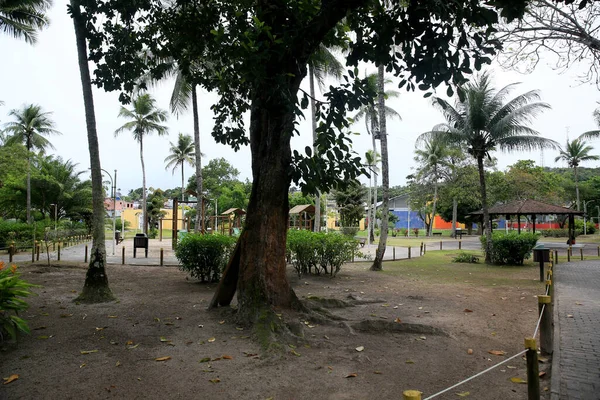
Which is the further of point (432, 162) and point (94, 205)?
point (432, 162)

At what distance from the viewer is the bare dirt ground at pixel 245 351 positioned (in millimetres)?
4480

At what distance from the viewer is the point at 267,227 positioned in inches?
264

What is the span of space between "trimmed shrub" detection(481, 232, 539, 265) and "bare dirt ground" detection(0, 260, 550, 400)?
32.5 ft

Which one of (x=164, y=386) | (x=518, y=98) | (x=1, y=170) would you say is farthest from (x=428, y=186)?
(x=164, y=386)

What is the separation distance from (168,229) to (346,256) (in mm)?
52506

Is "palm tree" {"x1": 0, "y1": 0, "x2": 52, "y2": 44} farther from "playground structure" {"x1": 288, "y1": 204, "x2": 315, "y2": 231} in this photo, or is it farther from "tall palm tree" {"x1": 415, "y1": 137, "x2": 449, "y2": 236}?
"tall palm tree" {"x1": 415, "y1": 137, "x2": 449, "y2": 236}

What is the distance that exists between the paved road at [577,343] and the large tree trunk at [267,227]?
12.0 feet

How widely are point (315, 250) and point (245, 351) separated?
7.47m

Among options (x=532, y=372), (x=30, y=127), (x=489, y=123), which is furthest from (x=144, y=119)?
(x=532, y=372)

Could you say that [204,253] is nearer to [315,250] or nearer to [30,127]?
[315,250]

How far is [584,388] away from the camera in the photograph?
14.5 feet

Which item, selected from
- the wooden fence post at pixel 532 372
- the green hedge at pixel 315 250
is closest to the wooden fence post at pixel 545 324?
the wooden fence post at pixel 532 372

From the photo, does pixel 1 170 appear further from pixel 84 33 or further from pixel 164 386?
pixel 164 386

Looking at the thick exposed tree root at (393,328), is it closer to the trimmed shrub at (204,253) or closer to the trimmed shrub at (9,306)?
the trimmed shrub at (9,306)
